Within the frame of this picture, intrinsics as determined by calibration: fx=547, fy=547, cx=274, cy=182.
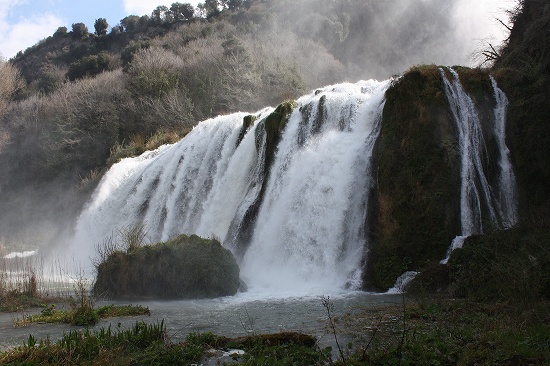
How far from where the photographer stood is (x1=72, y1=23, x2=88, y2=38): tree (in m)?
74.4

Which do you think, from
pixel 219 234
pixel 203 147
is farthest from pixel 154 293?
pixel 203 147

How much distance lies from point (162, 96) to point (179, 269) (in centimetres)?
3036

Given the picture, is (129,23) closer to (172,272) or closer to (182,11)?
(182,11)

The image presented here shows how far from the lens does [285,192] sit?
17047 millimetres

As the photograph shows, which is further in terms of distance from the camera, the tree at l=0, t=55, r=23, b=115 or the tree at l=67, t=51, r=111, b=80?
the tree at l=67, t=51, r=111, b=80

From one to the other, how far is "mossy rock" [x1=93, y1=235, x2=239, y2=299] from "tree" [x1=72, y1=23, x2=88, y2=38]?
67875 mm

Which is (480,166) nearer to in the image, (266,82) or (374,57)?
(266,82)

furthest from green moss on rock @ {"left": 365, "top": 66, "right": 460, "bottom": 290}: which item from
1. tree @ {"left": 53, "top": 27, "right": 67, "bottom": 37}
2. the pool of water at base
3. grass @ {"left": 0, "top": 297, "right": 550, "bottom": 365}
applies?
tree @ {"left": 53, "top": 27, "right": 67, "bottom": 37}

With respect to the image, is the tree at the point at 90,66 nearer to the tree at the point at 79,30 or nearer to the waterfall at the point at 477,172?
the tree at the point at 79,30

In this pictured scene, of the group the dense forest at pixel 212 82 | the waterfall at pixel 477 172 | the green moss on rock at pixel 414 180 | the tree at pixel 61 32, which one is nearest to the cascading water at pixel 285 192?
the green moss on rock at pixel 414 180

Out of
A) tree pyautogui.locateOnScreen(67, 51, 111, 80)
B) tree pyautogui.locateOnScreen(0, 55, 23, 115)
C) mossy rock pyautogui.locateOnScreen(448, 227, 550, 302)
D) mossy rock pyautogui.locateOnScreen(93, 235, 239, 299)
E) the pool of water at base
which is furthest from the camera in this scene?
tree pyautogui.locateOnScreen(67, 51, 111, 80)

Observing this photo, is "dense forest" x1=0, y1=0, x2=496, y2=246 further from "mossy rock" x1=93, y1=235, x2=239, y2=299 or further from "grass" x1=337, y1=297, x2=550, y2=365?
"grass" x1=337, y1=297, x2=550, y2=365

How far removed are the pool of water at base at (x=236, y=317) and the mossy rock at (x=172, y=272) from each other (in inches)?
20.5

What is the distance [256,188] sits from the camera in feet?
61.9
